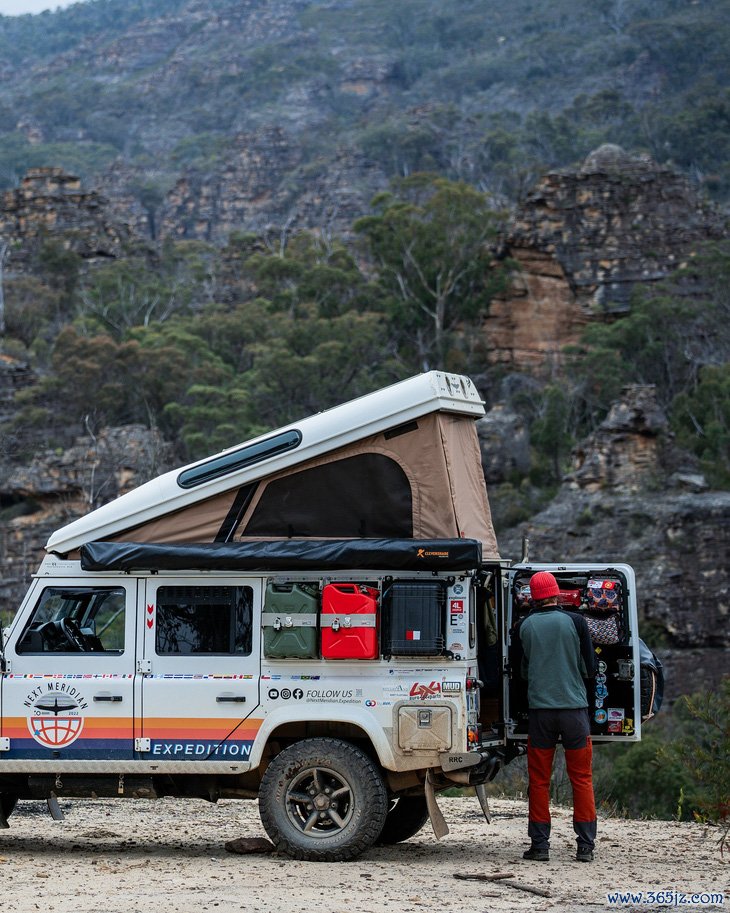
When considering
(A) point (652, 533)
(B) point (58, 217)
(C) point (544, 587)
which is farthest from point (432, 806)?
(B) point (58, 217)

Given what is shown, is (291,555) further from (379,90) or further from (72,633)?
(379,90)

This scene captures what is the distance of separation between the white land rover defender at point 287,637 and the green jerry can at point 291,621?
0.03 feet

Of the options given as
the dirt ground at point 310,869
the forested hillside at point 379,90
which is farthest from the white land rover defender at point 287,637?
the forested hillside at point 379,90

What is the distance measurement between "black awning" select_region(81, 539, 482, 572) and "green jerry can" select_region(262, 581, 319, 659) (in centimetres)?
15

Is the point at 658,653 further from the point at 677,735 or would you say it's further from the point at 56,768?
the point at 56,768

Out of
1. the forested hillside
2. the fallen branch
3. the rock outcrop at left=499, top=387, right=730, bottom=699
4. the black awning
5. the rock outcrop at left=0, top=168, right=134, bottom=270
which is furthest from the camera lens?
the forested hillside

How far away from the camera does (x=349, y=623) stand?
822 cm

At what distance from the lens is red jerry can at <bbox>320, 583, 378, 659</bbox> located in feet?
26.9

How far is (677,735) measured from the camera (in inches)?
790

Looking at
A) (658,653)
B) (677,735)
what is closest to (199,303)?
(658,653)

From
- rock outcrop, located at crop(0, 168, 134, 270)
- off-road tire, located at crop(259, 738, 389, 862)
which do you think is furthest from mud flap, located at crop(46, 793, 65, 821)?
rock outcrop, located at crop(0, 168, 134, 270)

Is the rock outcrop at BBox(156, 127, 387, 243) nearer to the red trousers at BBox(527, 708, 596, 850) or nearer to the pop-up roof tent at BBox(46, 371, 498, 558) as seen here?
the pop-up roof tent at BBox(46, 371, 498, 558)

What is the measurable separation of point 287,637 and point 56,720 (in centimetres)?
138

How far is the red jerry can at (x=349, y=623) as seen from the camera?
8188 mm
